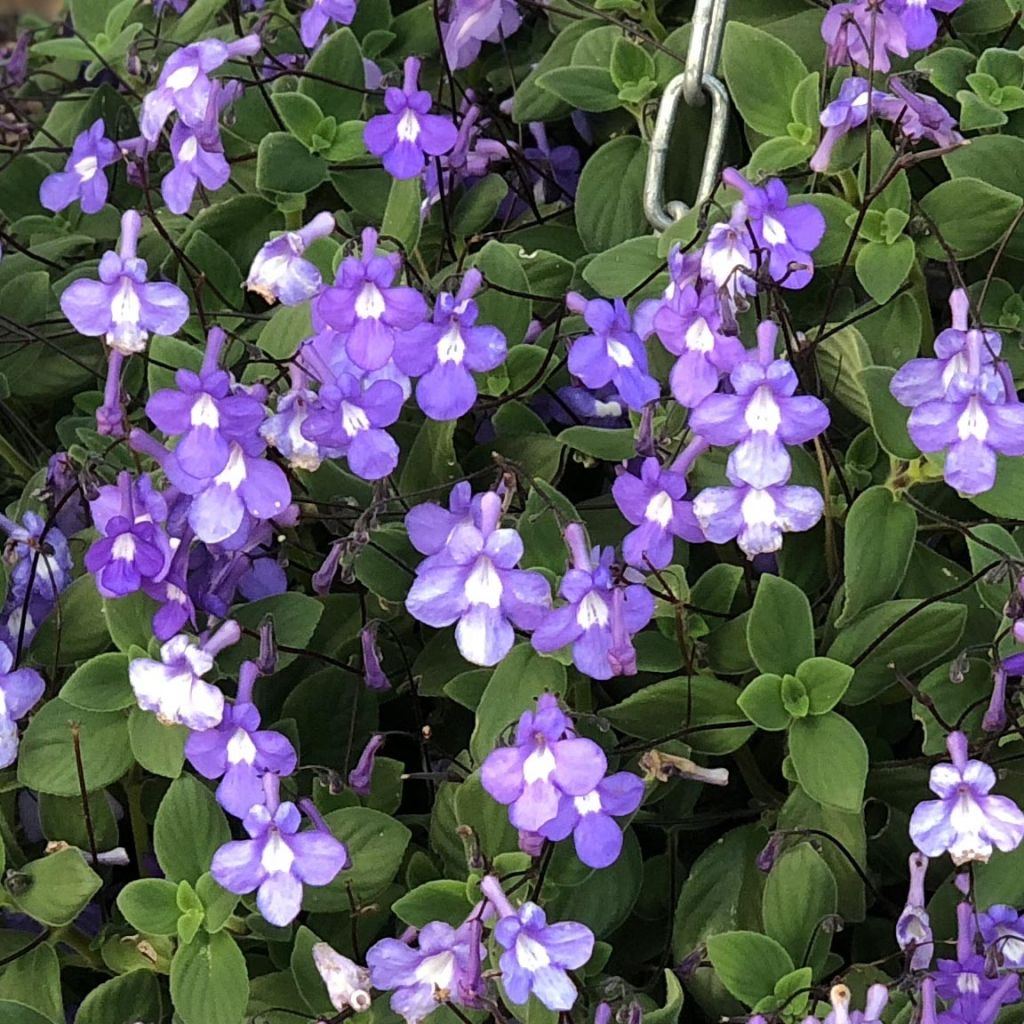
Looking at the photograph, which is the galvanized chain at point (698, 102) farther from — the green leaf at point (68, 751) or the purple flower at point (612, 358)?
the green leaf at point (68, 751)

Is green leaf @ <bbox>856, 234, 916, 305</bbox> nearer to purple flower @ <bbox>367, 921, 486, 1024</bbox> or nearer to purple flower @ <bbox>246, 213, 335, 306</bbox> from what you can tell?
purple flower @ <bbox>246, 213, 335, 306</bbox>

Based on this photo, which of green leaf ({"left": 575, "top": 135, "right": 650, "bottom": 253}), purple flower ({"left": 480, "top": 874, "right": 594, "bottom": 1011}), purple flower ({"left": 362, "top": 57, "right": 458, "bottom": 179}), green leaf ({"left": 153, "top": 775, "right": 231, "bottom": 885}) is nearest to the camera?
purple flower ({"left": 480, "top": 874, "right": 594, "bottom": 1011})

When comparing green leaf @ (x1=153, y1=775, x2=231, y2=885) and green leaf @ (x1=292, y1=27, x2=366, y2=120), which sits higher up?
green leaf @ (x1=292, y1=27, x2=366, y2=120)

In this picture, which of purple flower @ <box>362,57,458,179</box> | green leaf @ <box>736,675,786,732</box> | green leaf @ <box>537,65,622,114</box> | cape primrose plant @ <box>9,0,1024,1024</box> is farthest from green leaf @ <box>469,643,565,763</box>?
green leaf @ <box>537,65,622,114</box>

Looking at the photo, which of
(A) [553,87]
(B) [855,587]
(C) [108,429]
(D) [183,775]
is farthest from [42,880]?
(A) [553,87]

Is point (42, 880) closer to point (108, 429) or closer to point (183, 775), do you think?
point (183, 775)

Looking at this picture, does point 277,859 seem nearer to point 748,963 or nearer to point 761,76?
point 748,963
